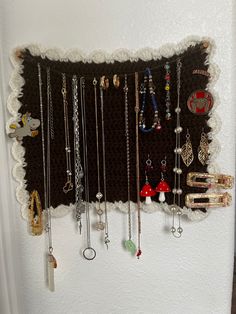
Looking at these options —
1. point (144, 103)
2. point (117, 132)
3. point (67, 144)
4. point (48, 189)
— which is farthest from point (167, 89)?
point (48, 189)

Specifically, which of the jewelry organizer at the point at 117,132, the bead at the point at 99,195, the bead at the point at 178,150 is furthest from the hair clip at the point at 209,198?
the bead at the point at 99,195

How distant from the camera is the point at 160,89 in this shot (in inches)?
29.5

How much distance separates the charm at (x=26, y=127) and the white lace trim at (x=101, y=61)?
0.07 ft

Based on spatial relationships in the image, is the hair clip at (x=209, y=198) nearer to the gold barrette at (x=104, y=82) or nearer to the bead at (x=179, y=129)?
the bead at (x=179, y=129)

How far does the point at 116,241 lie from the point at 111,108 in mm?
380

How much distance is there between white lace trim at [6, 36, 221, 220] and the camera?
2.41 feet

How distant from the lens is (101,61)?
76 cm

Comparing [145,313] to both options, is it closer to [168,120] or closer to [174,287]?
[174,287]

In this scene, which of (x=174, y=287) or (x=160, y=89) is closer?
(x=160, y=89)

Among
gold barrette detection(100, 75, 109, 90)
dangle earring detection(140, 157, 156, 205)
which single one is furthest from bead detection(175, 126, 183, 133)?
gold barrette detection(100, 75, 109, 90)

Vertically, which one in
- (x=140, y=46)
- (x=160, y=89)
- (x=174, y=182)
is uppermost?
(x=140, y=46)

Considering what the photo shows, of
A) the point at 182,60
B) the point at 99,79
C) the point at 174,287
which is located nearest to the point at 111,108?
the point at 99,79

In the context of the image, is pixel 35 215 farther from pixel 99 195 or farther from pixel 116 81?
pixel 116 81

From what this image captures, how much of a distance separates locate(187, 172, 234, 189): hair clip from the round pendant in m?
0.16
